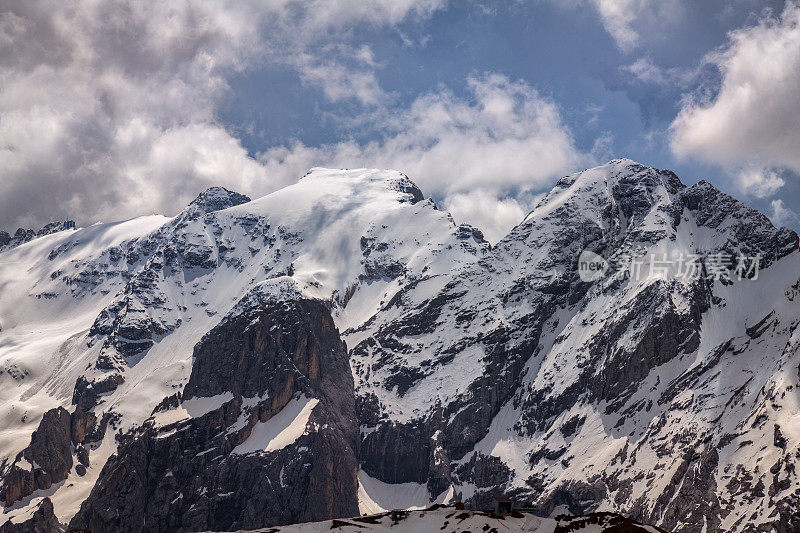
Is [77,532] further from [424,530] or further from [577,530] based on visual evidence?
[577,530]

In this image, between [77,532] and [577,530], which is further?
[77,532]

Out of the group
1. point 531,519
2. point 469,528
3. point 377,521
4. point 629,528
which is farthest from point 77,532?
point 629,528

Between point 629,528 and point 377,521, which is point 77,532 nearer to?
point 377,521

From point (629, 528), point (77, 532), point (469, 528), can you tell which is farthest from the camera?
point (77, 532)

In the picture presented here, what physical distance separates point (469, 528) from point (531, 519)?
14.2 m

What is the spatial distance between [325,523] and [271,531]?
36.1ft

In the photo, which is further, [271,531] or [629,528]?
[271,531]

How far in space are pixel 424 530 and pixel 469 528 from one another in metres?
9.35

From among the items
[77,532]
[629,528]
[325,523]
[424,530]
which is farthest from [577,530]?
[77,532]

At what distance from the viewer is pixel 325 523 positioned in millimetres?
183250

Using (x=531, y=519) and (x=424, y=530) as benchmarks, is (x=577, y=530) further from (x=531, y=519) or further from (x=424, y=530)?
(x=424, y=530)

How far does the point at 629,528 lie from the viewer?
161 m

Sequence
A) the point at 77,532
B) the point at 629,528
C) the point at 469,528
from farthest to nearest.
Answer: the point at 77,532 → the point at 469,528 → the point at 629,528

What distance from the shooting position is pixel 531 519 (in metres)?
181
